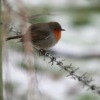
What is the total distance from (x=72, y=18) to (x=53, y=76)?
61cm

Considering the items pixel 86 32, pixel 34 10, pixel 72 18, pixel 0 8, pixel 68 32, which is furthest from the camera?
pixel 86 32

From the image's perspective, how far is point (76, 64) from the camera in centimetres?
271

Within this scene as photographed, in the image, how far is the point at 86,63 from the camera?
270 cm

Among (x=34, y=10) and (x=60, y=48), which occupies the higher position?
(x=34, y=10)

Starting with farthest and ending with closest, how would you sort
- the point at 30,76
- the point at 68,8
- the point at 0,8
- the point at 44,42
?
the point at 44,42, the point at 68,8, the point at 0,8, the point at 30,76

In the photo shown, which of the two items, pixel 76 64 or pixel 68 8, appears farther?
pixel 76 64

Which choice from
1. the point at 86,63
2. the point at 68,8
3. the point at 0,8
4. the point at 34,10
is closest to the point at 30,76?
the point at 0,8

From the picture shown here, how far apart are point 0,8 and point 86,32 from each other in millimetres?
2648

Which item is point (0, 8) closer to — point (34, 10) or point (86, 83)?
point (86, 83)

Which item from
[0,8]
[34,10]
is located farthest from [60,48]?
[0,8]

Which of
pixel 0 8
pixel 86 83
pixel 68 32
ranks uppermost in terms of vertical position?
pixel 68 32

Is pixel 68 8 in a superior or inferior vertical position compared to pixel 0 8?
superior

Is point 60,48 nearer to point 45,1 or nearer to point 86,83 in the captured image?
point 45,1

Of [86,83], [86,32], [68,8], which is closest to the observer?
[86,83]
